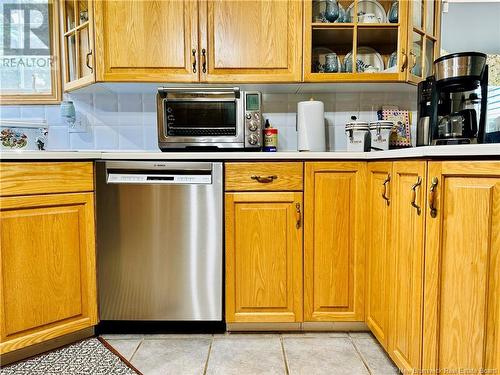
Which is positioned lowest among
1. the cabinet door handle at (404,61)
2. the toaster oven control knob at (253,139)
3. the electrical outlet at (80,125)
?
the toaster oven control knob at (253,139)

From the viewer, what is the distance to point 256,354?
1.57 m

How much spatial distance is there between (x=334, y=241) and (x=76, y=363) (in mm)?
1256

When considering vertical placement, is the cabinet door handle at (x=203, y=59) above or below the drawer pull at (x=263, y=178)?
above

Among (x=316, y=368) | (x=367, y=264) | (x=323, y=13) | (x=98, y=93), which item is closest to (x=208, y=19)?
(x=323, y=13)

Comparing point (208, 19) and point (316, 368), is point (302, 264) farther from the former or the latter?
point (208, 19)

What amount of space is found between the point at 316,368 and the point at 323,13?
1792 mm

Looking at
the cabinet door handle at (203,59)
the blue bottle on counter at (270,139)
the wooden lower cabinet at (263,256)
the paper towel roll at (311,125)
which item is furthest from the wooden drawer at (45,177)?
the paper towel roll at (311,125)

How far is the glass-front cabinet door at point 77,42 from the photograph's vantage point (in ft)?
6.22

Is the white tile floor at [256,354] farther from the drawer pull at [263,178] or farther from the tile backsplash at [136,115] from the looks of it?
the tile backsplash at [136,115]

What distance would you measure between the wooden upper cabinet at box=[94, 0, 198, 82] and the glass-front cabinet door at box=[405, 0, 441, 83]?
3.79 ft

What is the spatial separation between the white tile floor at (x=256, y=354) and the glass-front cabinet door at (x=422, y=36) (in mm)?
1440

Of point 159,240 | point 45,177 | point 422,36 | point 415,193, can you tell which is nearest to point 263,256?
point 159,240

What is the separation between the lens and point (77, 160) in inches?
61.9

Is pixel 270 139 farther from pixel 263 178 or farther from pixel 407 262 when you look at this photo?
pixel 407 262
